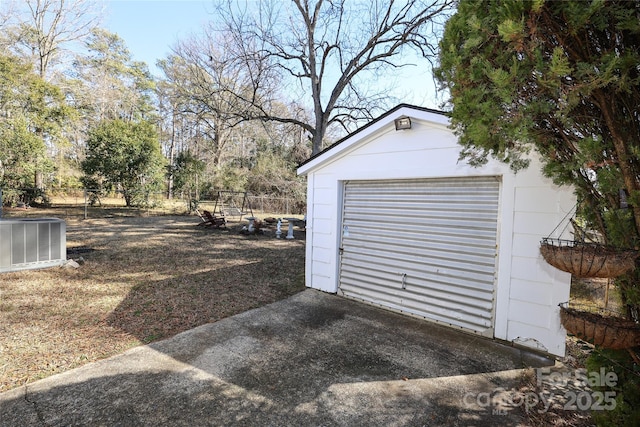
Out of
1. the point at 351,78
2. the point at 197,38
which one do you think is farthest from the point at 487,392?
the point at 197,38

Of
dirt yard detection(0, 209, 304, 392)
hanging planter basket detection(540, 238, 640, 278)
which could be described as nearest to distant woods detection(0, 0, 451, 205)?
dirt yard detection(0, 209, 304, 392)

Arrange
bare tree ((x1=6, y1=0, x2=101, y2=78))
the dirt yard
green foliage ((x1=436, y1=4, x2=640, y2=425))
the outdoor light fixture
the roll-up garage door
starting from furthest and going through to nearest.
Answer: bare tree ((x1=6, y1=0, x2=101, y2=78)), the outdoor light fixture, the roll-up garage door, the dirt yard, green foliage ((x1=436, y1=4, x2=640, y2=425))

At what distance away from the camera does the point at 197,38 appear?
501 inches

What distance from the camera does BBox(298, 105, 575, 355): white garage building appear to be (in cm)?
327

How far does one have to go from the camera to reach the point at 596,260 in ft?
5.25

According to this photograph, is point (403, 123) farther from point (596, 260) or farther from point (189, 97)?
point (189, 97)

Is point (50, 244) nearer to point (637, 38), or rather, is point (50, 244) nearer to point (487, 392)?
point (487, 392)

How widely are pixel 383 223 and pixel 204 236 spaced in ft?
25.7

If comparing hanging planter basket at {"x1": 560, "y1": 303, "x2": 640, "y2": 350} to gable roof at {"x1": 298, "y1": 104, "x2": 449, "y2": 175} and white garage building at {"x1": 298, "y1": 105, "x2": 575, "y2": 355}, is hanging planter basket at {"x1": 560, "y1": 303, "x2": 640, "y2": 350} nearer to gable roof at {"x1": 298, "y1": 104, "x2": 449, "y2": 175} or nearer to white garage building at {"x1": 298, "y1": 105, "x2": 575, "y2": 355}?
white garage building at {"x1": 298, "y1": 105, "x2": 575, "y2": 355}

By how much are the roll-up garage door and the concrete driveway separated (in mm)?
423

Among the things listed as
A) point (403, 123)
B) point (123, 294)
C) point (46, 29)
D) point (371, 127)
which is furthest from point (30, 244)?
point (46, 29)

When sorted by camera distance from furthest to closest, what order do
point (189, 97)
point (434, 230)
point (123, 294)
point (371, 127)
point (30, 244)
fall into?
1. point (189, 97)
2. point (30, 244)
3. point (123, 294)
4. point (371, 127)
5. point (434, 230)

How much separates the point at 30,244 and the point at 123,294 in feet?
8.31

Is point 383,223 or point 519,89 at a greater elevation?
point 519,89
